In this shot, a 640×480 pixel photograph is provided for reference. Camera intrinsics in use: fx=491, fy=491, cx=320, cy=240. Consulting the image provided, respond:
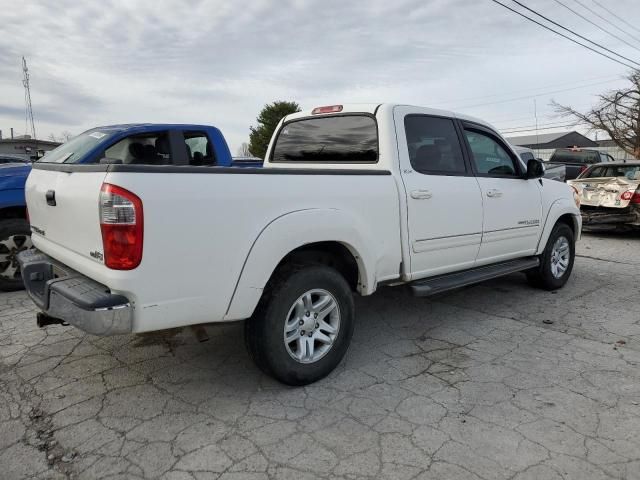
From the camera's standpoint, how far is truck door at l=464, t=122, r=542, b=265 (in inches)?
176

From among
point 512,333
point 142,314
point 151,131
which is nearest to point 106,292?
point 142,314

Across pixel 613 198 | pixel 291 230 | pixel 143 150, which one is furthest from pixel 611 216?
pixel 291 230

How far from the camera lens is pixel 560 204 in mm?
5523

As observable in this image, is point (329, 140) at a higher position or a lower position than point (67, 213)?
higher

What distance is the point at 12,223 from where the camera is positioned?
17.1ft

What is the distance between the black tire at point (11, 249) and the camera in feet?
17.0

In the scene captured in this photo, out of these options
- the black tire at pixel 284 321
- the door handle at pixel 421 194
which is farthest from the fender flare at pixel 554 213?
the black tire at pixel 284 321

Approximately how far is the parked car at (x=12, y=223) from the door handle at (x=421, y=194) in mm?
4119

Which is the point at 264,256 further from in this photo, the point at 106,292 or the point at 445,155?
the point at 445,155

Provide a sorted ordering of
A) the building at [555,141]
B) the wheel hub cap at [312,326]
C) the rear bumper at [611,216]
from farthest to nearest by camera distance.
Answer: the building at [555,141]
the rear bumper at [611,216]
the wheel hub cap at [312,326]

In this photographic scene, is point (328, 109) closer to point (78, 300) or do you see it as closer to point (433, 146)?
point (433, 146)

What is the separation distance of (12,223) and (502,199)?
5.00 metres

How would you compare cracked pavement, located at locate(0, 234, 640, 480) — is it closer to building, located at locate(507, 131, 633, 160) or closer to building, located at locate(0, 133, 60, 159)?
building, located at locate(0, 133, 60, 159)

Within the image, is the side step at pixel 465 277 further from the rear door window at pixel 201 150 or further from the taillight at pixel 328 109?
the rear door window at pixel 201 150
